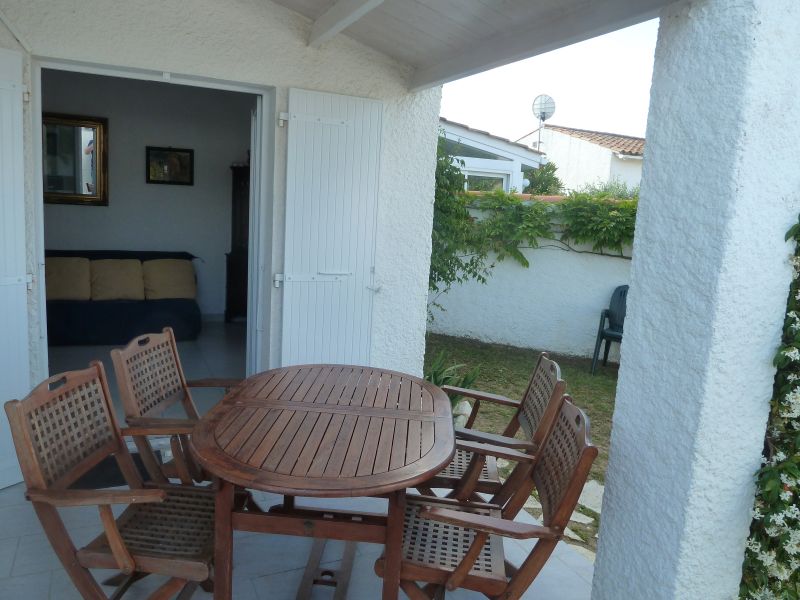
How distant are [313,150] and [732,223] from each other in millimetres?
2720

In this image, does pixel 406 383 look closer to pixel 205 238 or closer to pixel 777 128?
pixel 777 128

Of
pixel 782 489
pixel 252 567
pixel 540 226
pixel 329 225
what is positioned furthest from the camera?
pixel 540 226

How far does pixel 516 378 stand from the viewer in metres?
6.63

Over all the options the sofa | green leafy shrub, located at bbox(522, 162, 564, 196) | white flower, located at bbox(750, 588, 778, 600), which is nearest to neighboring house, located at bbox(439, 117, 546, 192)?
green leafy shrub, located at bbox(522, 162, 564, 196)

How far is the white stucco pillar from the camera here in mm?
1832

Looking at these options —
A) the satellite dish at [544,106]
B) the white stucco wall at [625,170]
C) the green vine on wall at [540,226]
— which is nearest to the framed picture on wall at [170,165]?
the green vine on wall at [540,226]

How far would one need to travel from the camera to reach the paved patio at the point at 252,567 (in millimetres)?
2533

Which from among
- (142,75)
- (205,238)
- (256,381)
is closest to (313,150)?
(142,75)

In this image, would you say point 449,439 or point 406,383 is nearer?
point 449,439

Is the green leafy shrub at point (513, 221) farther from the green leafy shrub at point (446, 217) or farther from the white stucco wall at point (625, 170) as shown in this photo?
the white stucco wall at point (625, 170)

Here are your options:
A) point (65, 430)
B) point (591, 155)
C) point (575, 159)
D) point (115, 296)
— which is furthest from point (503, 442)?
point (575, 159)

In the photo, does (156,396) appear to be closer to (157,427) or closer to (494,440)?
(157,427)

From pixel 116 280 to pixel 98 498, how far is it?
541 cm

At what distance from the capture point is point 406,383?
2.96 metres
